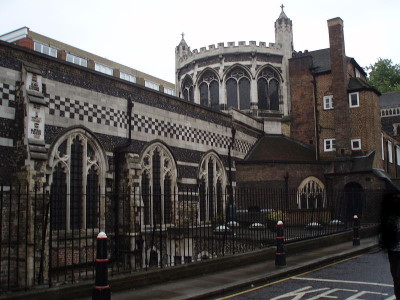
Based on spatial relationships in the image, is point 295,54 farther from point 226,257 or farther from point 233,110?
point 226,257

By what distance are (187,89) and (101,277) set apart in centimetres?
3010

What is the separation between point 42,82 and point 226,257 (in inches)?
323

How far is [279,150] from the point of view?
91.8 ft

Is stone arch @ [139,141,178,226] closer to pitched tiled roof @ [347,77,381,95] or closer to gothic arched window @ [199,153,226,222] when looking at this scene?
gothic arched window @ [199,153,226,222]

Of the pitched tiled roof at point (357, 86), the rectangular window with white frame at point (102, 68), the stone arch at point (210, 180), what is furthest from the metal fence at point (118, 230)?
the rectangular window with white frame at point (102, 68)

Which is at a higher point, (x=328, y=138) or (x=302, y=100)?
(x=302, y=100)

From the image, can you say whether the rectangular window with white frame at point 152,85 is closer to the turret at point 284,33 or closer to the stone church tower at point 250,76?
the stone church tower at point 250,76

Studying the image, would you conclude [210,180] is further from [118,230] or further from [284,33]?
[284,33]

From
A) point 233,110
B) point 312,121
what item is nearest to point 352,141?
point 312,121

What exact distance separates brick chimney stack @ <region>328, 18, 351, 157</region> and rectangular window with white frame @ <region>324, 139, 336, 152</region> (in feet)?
2.12

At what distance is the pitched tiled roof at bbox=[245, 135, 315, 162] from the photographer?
2676 cm

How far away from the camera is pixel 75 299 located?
8.05m

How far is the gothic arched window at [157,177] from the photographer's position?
18203mm

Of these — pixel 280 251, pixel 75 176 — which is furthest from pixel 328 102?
pixel 75 176
